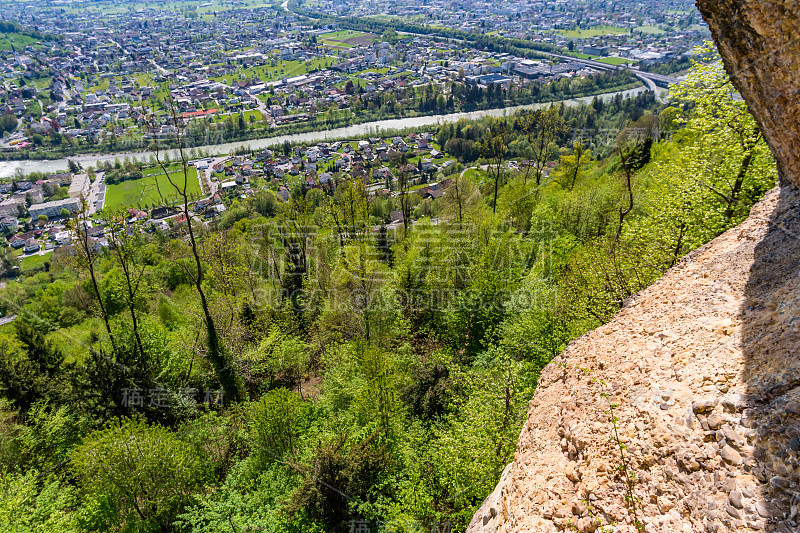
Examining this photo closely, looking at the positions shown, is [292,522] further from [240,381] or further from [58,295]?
[58,295]

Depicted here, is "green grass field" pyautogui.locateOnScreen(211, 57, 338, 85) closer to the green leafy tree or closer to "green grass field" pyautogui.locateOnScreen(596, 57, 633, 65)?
"green grass field" pyautogui.locateOnScreen(596, 57, 633, 65)

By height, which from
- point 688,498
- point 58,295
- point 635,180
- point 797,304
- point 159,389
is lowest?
point 58,295

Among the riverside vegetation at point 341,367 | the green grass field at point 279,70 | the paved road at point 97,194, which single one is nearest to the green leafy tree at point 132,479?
the riverside vegetation at point 341,367

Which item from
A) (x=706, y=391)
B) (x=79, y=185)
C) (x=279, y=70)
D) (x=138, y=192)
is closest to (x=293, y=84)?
(x=279, y=70)

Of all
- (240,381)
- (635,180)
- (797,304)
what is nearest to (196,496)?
(240,381)

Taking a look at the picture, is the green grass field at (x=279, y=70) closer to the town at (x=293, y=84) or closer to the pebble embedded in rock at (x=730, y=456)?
the town at (x=293, y=84)

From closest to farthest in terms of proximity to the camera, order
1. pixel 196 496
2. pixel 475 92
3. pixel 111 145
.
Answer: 1. pixel 196 496
2. pixel 111 145
3. pixel 475 92

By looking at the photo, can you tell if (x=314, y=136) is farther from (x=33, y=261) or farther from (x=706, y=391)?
(x=706, y=391)

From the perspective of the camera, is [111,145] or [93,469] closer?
[93,469]
